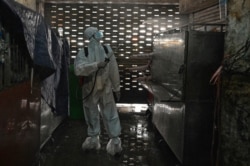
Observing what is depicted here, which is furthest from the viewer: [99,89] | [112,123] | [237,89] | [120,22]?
[120,22]

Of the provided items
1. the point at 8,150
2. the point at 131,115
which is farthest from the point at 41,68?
the point at 131,115

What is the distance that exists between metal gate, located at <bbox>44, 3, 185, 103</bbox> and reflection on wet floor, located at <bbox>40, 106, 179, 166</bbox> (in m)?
2.98

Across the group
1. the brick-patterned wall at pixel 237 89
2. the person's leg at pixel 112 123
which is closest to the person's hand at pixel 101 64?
the person's leg at pixel 112 123

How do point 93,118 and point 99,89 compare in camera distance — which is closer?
point 99,89

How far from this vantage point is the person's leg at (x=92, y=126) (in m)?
5.51

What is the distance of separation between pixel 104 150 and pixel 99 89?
1.16 m

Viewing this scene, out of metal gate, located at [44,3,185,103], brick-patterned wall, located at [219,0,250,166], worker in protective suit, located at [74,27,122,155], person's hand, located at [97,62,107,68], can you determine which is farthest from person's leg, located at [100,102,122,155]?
metal gate, located at [44,3,185,103]

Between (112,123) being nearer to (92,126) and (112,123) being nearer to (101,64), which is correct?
(92,126)

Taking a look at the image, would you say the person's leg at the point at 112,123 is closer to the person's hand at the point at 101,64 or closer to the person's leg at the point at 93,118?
the person's leg at the point at 93,118

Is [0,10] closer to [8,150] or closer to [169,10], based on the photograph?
[8,150]

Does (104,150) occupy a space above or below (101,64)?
below

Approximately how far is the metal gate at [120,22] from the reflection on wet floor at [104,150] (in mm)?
2981

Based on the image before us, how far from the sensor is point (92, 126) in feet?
18.3

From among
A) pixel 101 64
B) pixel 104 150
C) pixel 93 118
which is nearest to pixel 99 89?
pixel 101 64
